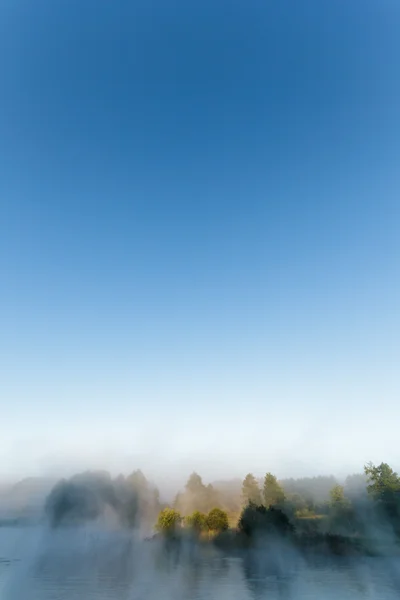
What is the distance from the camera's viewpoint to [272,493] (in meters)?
120

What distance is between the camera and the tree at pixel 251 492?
403ft

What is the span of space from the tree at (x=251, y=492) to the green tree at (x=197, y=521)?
718 inches

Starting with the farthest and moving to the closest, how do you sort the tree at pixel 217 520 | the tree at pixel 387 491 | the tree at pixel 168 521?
the tree at pixel 168 521 < the tree at pixel 217 520 < the tree at pixel 387 491

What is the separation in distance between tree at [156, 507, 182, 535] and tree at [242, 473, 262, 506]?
29.0 metres

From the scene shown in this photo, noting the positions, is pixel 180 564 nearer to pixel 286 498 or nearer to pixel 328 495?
pixel 286 498

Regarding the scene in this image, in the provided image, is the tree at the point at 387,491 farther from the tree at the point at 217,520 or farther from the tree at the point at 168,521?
the tree at the point at 168,521

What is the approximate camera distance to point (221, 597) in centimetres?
7025

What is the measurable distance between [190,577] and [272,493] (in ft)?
114

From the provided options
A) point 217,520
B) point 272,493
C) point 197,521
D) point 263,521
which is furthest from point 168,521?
point 272,493

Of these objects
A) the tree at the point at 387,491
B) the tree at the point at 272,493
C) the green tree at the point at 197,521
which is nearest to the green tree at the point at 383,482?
the tree at the point at 387,491

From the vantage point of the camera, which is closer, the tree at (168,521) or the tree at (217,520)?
the tree at (217,520)

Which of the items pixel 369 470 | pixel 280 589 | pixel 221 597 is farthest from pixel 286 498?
pixel 221 597

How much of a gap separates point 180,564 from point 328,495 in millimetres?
45547

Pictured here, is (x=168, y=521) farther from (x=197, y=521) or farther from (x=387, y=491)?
(x=387, y=491)
